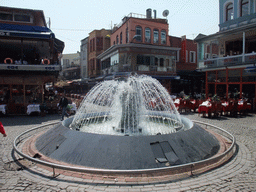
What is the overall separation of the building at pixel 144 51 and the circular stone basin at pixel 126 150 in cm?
2138

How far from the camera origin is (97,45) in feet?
132

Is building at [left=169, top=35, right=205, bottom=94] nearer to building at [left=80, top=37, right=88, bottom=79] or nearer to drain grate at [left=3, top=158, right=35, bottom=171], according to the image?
building at [left=80, top=37, right=88, bottom=79]

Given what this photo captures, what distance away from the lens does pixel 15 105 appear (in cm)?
1694

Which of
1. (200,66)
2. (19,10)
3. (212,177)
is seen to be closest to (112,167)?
(212,177)

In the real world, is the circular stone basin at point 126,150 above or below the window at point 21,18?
below

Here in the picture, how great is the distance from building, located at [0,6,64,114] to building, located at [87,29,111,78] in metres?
16.4

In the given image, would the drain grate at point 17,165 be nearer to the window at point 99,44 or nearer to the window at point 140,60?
the window at point 140,60

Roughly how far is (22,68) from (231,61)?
2099 cm

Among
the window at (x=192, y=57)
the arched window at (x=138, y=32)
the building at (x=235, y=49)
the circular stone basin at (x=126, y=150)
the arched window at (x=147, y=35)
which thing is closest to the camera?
the circular stone basin at (x=126, y=150)

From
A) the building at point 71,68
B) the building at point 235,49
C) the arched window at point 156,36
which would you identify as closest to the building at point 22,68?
the arched window at point 156,36

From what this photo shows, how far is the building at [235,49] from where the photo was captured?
754 inches

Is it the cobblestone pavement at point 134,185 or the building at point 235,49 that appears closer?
the cobblestone pavement at point 134,185

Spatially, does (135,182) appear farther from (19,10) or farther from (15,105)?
(19,10)

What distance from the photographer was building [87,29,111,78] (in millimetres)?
39750
